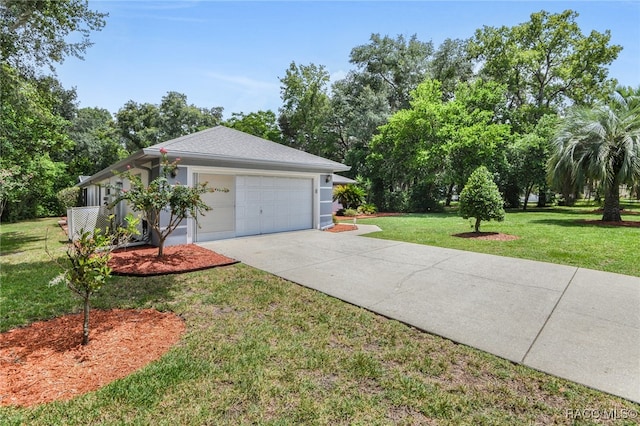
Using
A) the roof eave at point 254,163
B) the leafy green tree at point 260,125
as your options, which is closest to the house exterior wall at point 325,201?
Answer: the roof eave at point 254,163

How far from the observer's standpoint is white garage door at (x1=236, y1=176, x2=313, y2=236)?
10267 millimetres

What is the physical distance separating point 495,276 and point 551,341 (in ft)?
8.24

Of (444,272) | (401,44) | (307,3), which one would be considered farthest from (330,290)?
(401,44)

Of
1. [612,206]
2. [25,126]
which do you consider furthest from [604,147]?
[25,126]

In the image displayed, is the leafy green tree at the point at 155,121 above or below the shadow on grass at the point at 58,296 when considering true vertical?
above

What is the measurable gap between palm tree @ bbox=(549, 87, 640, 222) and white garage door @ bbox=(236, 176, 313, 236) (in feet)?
35.2

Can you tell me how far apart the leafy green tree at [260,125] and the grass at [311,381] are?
29075 mm

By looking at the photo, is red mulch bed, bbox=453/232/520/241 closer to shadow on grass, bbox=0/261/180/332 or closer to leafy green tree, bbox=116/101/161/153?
shadow on grass, bbox=0/261/180/332

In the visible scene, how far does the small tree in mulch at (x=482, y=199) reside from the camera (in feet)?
32.0

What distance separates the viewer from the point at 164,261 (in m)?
6.77

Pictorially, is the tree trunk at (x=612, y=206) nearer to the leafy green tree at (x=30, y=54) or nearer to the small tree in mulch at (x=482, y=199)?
the small tree in mulch at (x=482, y=199)

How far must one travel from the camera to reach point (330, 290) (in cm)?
511

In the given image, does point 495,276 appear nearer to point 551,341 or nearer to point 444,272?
point 444,272

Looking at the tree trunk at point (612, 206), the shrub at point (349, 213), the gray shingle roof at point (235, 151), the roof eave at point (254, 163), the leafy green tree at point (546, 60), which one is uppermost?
the leafy green tree at point (546, 60)
